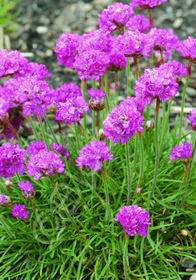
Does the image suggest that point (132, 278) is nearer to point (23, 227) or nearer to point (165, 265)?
point (165, 265)

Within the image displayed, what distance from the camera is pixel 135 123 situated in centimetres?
157

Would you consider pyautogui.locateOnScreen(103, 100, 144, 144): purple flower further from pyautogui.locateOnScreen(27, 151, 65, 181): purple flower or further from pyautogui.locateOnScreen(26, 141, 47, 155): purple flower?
pyautogui.locateOnScreen(26, 141, 47, 155): purple flower

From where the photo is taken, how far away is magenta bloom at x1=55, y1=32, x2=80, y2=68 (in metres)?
2.07

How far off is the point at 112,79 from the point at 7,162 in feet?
7.65

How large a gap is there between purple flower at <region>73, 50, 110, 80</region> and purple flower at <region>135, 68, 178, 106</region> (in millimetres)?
330

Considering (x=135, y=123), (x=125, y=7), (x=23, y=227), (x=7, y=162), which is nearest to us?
(x=135, y=123)

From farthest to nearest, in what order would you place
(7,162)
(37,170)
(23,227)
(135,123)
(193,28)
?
(193,28), (23,227), (7,162), (37,170), (135,123)

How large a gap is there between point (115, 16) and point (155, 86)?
0.63 meters

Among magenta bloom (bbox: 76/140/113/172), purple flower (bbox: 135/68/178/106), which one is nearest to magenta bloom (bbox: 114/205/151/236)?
magenta bloom (bbox: 76/140/113/172)

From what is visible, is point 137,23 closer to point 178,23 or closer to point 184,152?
point 184,152

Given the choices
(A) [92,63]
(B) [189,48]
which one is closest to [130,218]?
(A) [92,63]

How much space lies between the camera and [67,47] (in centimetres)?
208

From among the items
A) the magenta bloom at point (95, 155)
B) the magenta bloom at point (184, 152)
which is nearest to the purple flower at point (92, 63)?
the magenta bloom at point (95, 155)

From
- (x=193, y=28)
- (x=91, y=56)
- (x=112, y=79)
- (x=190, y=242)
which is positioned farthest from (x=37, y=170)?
(x=193, y=28)
